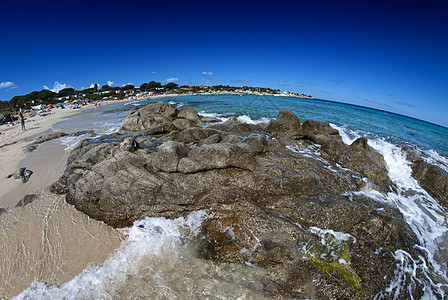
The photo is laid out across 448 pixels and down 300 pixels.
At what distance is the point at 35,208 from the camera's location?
8.24 m

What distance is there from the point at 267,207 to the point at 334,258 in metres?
2.56

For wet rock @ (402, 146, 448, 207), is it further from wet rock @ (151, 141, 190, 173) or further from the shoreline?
the shoreline

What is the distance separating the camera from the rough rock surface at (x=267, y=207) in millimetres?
5637

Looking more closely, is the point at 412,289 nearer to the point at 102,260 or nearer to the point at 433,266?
the point at 433,266

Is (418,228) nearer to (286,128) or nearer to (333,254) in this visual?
(333,254)

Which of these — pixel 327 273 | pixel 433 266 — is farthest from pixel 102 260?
pixel 433 266

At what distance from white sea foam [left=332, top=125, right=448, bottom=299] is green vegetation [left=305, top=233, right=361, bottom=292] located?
73cm

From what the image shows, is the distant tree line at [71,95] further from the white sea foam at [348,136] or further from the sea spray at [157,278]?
the white sea foam at [348,136]

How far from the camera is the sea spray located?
16.9ft

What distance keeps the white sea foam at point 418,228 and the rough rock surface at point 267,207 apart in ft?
0.85

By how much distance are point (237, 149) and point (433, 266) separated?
7678 millimetres

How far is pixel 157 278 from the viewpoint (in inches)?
215

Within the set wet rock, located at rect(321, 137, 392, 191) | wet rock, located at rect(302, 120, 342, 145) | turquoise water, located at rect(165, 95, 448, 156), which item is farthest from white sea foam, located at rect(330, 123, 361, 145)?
wet rock, located at rect(321, 137, 392, 191)

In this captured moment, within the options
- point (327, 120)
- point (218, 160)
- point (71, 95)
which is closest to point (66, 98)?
point (71, 95)
